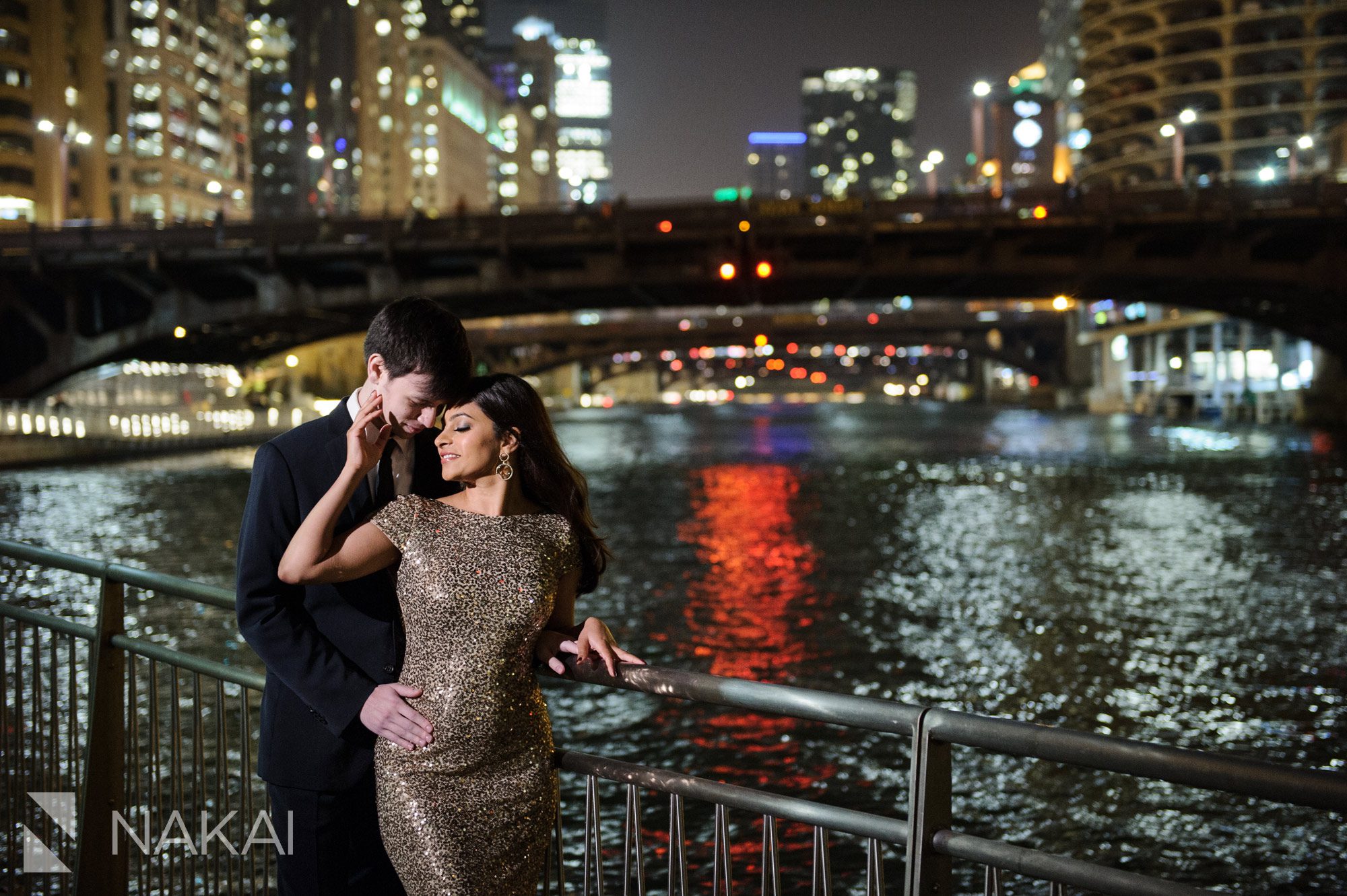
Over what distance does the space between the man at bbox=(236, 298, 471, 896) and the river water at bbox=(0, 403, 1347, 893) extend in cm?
402

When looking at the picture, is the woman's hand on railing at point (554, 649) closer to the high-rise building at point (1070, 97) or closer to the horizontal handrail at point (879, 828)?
the horizontal handrail at point (879, 828)

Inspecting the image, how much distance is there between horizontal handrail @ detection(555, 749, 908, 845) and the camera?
2910mm

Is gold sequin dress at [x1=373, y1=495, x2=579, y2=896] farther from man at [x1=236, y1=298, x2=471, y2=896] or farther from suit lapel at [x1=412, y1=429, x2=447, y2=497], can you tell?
suit lapel at [x1=412, y1=429, x2=447, y2=497]

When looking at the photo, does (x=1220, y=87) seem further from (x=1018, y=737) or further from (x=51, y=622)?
(x=1018, y=737)

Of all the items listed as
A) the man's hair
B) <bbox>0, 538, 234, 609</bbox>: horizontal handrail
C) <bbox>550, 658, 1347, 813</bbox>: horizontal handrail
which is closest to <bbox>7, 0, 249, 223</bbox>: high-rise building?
<bbox>0, 538, 234, 609</bbox>: horizontal handrail

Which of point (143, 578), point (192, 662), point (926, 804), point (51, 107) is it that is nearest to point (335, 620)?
point (192, 662)

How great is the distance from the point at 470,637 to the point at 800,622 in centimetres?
1107

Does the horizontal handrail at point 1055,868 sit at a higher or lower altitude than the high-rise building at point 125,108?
lower

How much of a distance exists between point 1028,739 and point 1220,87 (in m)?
111

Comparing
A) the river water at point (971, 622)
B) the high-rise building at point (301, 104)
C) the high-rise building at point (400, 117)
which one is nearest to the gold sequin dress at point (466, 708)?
the river water at point (971, 622)

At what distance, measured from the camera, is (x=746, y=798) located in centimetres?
309

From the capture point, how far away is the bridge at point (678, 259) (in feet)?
145

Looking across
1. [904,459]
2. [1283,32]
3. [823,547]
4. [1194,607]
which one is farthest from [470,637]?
[1283,32]

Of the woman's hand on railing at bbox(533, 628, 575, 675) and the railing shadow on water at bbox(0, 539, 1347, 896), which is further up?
the woman's hand on railing at bbox(533, 628, 575, 675)
